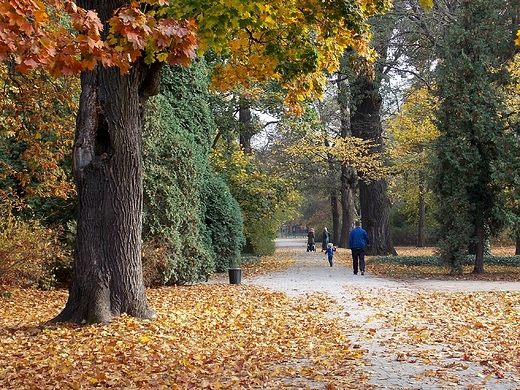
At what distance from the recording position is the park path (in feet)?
18.0

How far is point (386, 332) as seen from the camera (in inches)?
329

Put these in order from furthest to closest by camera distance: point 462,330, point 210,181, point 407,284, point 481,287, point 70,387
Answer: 1. point 210,181
2. point 407,284
3. point 481,287
4. point 462,330
5. point 70,387

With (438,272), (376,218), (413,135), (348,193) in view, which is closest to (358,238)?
(438,272)

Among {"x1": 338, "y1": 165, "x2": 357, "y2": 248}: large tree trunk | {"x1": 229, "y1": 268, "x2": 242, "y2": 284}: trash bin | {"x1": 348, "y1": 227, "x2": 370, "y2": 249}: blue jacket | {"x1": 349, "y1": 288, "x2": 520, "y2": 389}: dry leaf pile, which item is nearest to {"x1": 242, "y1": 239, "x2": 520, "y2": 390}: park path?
{"x1": 349, "y1": 288, "x2": 520, "y2": 389}: dry leaf pile

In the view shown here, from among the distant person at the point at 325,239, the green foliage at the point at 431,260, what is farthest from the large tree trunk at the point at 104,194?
the distant person at the point at 325,239

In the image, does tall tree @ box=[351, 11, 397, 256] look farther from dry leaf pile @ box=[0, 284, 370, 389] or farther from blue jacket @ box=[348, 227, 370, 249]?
dry leaf pile @ box=[0, 284, 370, 389]

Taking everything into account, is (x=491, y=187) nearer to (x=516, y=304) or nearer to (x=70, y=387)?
(x=516, y=304)

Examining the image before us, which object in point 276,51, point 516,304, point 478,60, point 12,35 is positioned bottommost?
point 516,304

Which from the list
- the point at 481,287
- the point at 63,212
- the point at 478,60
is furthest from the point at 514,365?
the point at 478,60

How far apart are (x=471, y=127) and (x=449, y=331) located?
1049 cm

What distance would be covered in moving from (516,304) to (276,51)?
255 inches

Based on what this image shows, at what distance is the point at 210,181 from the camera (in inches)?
742

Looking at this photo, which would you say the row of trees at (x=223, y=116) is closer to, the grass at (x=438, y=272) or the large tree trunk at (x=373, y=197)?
the large tree trunk at (x=373, y=197)

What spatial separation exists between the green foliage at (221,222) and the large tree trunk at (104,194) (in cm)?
937
